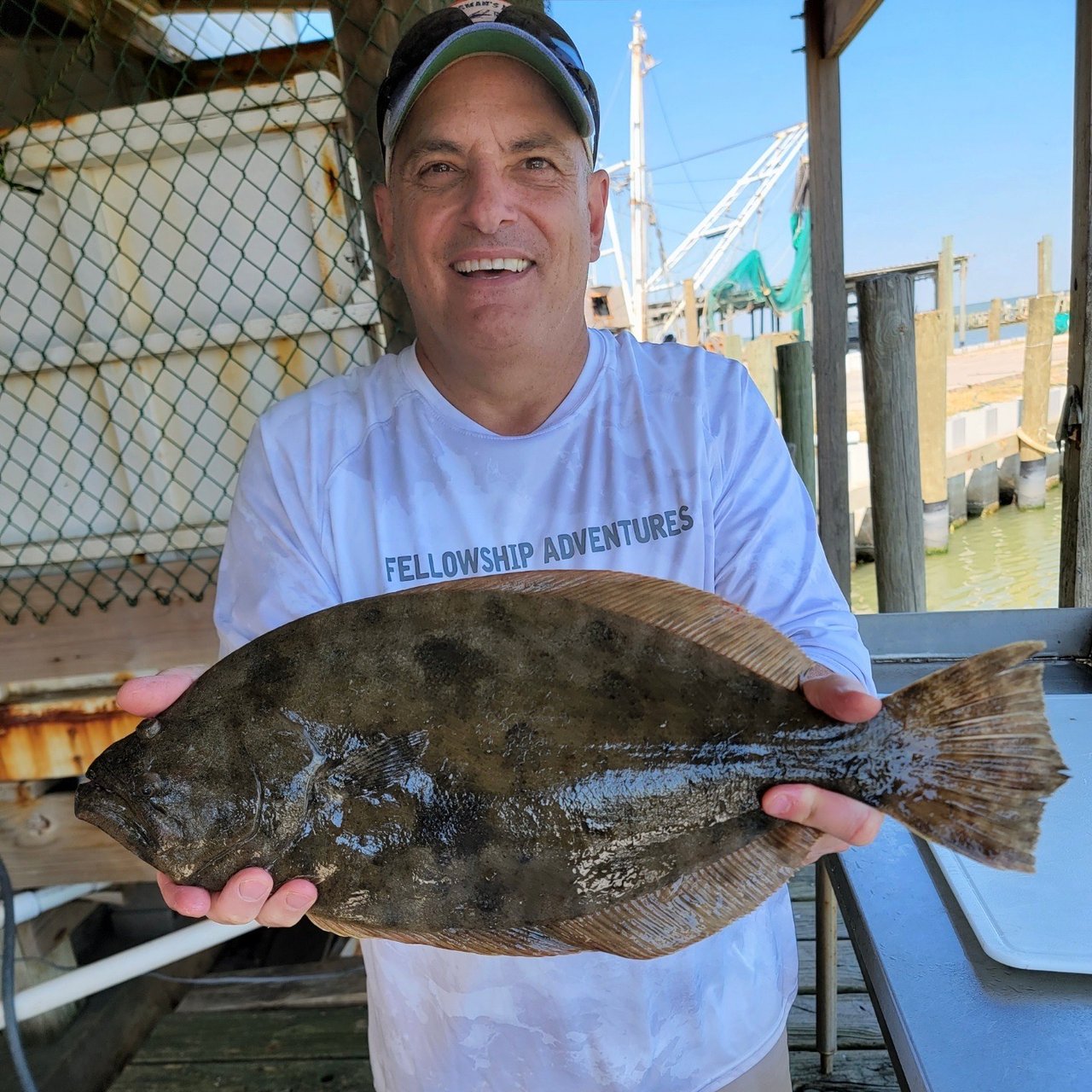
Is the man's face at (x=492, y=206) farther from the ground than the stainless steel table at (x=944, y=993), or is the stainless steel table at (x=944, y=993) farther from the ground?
the man's face at (x=492, y=206)

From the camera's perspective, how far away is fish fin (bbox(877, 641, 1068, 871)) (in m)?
1.18

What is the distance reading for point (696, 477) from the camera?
177 centimetres

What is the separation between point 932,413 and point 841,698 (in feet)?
33.6

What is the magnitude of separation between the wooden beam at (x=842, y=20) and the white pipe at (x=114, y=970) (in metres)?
4.58

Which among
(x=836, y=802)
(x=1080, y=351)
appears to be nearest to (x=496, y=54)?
(x=836, y=802)

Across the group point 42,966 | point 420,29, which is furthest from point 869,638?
point 42,966

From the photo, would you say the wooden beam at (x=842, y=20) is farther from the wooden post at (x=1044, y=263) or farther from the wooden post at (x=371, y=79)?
the wooden post at (x=1044, y=263)

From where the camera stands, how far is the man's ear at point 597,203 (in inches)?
76.6

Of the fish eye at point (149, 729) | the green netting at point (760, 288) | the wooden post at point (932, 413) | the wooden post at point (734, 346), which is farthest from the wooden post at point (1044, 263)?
the fish eye at point (149, 729)

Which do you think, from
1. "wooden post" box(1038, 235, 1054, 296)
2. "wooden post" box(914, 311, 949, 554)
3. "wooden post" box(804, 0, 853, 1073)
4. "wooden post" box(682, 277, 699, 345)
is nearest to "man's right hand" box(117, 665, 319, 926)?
"wooden post" box(804, 0, 853, 1073)

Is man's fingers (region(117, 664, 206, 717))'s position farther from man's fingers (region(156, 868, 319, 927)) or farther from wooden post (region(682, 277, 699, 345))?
wooden post (region(682, 277, 699, 345))

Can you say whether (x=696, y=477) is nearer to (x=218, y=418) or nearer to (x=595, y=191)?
(x=595, y=191)

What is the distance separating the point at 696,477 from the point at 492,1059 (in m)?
1.35

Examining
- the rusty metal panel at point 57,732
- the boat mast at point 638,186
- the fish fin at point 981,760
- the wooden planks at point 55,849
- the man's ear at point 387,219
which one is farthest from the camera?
the boat mast at point 638,186
